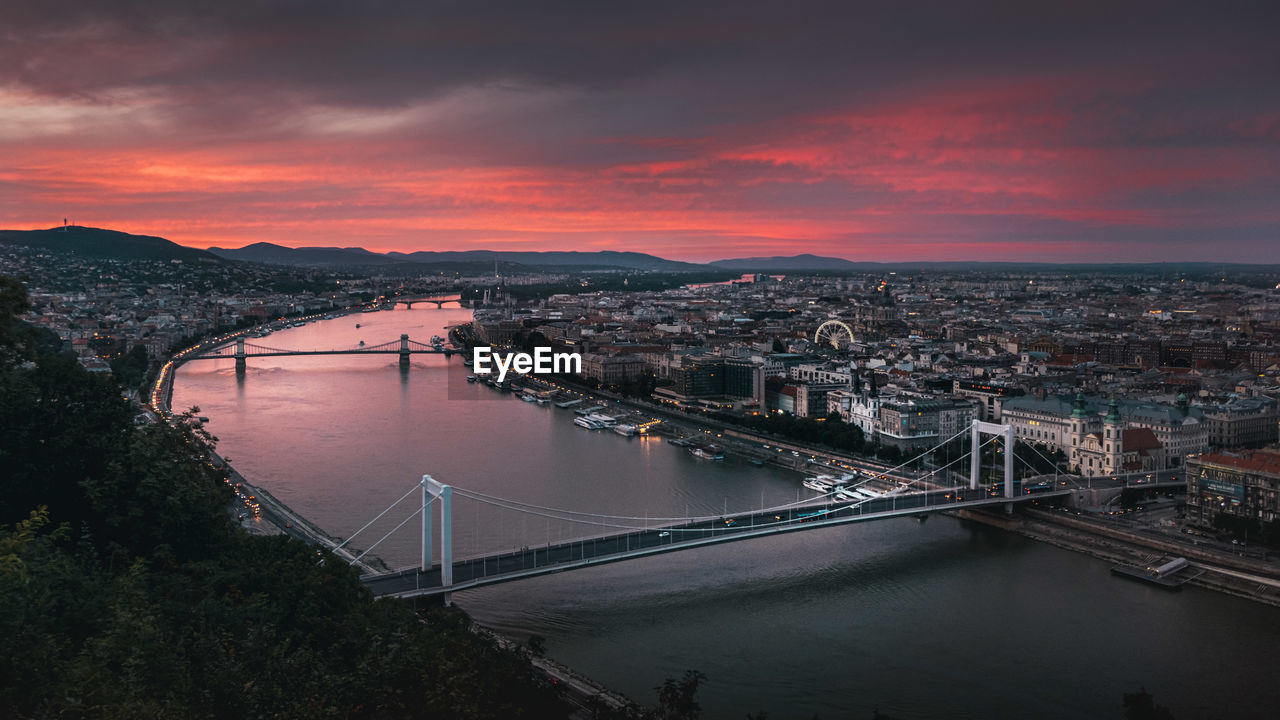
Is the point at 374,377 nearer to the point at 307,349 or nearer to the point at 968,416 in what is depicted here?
the point at 307,349

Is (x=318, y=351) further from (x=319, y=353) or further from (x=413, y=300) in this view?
(x=413, y=300)

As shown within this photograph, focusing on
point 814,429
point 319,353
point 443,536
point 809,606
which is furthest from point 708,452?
point 319,353

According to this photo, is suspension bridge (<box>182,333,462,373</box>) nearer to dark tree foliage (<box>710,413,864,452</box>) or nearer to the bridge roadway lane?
dark tree foliage (<box>710,413,864,452</box>)

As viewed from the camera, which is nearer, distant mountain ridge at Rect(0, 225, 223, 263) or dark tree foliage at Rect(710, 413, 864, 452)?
dark tree foliage at Rect(710, 413, 864, 452)

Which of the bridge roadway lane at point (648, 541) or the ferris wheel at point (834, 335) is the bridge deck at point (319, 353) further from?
the bridge roadway lane at point (648, 541)

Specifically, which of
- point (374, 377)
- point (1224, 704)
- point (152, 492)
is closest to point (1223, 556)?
point (1224, 704)

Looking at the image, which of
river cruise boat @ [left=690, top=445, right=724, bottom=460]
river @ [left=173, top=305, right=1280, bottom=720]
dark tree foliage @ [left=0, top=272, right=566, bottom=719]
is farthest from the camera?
river cruise boat @ [left=690, top=445, right=724, bottom=460]

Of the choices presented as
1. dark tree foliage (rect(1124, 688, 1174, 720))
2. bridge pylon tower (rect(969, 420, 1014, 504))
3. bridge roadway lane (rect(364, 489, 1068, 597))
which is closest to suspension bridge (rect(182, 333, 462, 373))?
bridge pylon tower (rect(969, 420, 1014, 504))
